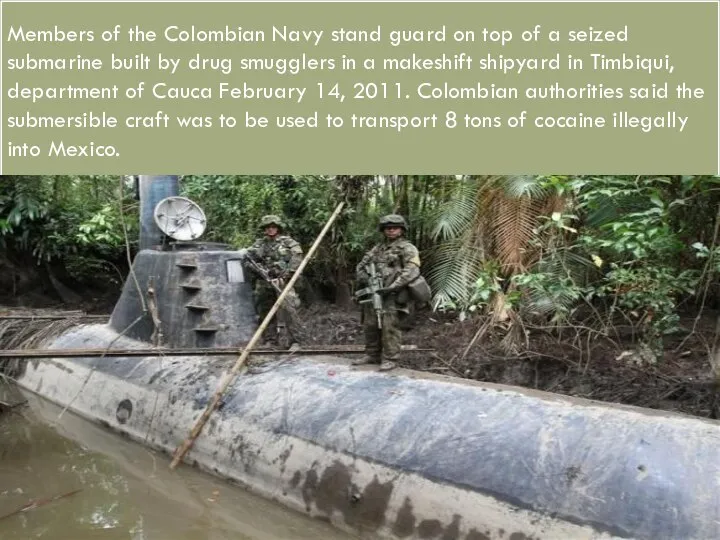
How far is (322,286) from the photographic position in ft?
46.2

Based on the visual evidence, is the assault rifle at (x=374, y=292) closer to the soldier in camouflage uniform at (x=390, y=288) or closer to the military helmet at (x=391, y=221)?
the soldier in camouflage uniform at (x=390, y=288)

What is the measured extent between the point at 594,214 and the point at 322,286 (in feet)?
23.8

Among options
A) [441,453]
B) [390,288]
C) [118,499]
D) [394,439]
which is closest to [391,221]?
[390,288]

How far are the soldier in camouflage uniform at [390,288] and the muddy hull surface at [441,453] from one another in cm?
42

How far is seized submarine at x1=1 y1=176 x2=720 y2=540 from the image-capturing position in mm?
4325

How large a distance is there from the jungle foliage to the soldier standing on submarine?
1228mm

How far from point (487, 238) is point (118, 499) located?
5.90 m

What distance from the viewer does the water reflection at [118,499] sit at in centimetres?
579

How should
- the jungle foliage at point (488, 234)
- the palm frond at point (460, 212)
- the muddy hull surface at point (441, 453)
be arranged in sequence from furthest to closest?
the palm frond at point (460, 212) → the jungle foliage at point (488, 234) → the muddy hull surface at point (441, 453)

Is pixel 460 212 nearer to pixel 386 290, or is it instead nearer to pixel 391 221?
pixel 391 221

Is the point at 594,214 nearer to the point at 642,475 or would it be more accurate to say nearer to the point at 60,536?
the point at 642,475

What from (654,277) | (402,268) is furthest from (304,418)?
(654,277)

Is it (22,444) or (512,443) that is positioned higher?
(512,443)

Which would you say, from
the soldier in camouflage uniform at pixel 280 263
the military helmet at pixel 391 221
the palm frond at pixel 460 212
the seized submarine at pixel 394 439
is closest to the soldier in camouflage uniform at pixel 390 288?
the military helmet at pixel 391 221
